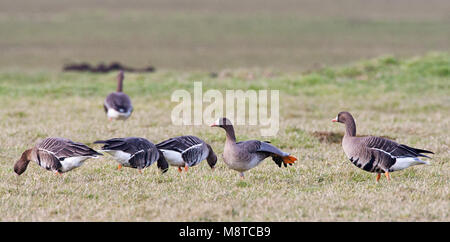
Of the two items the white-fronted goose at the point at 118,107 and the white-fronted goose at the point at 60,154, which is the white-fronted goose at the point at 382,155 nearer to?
the white-fronted goose at the point at 60,154

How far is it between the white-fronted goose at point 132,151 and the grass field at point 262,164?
0.87 ft

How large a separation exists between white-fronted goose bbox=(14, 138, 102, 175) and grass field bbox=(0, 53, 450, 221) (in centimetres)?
27

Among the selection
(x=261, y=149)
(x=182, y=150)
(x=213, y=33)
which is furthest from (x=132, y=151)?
(x=213, y=33)

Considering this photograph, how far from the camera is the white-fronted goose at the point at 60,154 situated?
9.30 m

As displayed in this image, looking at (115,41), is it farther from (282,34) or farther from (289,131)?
(289,131)

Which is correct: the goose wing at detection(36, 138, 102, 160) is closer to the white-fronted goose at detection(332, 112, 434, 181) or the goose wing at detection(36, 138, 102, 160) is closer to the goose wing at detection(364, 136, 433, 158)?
the white-fronted goose at detection(332, 112, 434, 181)

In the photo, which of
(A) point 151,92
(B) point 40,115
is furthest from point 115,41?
(B) point 40,115

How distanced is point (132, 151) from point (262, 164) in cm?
288

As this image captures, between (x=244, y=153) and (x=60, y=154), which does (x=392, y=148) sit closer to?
(x=244, y=153)

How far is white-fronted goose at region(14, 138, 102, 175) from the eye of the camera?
30.5 feet

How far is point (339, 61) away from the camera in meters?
53.7

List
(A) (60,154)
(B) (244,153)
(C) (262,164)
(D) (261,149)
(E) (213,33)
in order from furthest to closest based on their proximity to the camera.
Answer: (E) (213,33) < (C) (262,164) < (D) (261,149) < (B) (244,153) < (A) (60,154)

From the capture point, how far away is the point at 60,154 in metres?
9.43
